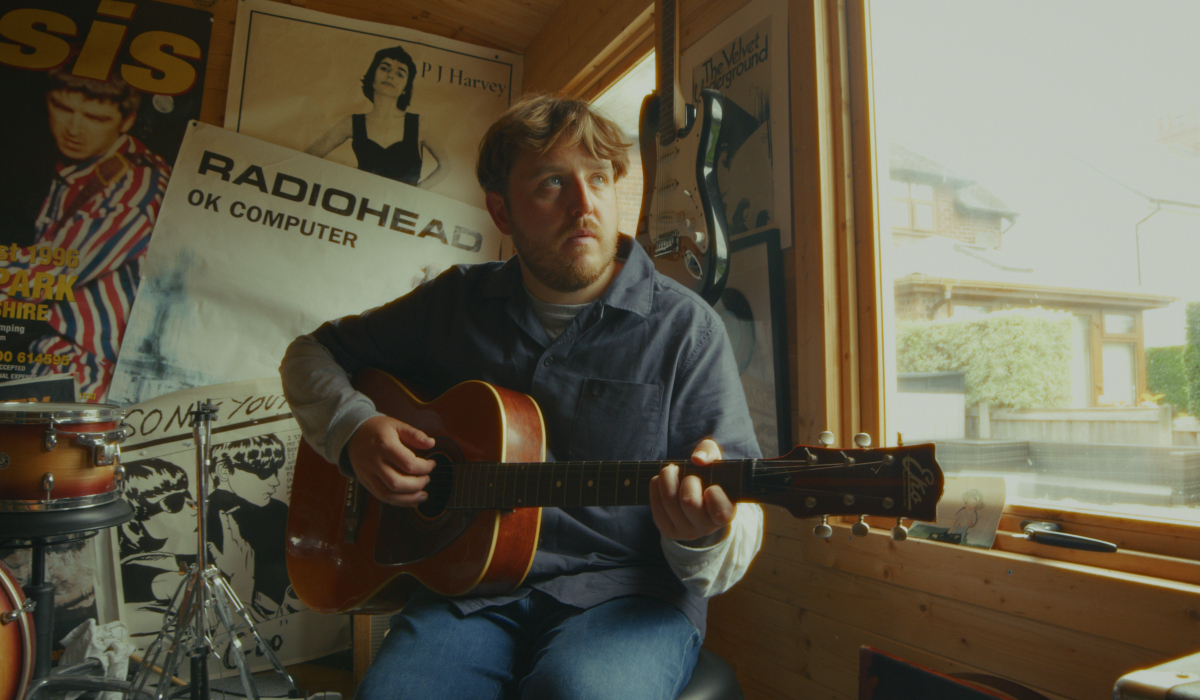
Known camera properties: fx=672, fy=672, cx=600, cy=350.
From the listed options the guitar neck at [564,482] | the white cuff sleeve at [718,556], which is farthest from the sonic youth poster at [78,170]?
the white cuff sleeve at [718,556]

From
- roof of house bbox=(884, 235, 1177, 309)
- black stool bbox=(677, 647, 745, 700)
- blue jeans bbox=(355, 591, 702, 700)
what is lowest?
black stool bbox=(677, 647, 745, 700)

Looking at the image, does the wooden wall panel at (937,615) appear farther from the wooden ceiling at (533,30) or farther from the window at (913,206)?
the wooden ceiling at (533,30)

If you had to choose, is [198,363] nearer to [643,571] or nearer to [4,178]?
[4,178]

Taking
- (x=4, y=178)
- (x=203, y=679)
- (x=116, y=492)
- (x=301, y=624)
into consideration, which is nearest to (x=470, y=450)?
(x=203, y=679)

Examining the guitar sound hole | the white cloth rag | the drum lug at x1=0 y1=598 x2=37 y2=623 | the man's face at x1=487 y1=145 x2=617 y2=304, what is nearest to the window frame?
the man's face at x1=487 y1=145 x2=617 y2=304

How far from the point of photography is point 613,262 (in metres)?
1.40

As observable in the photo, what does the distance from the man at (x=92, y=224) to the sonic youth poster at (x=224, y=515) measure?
0.96 feet

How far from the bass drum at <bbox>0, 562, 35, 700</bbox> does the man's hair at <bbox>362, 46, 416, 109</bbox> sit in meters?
2.07

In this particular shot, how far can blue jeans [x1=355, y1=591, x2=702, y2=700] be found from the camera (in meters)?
0.92

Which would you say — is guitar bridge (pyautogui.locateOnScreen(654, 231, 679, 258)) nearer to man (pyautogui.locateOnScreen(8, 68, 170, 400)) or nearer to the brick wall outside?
the brick wall outside

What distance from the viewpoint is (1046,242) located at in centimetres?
111

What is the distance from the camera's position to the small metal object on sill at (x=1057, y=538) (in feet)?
2.97

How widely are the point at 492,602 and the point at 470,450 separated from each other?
26 centimetres

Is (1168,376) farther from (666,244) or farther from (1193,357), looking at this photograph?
(666,244)
